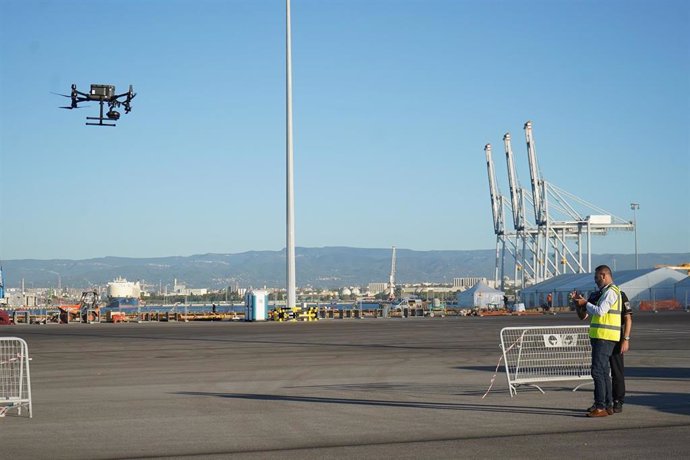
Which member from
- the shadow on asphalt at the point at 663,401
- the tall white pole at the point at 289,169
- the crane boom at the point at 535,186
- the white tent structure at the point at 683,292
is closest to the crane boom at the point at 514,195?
the crane boom at the point at 535,186

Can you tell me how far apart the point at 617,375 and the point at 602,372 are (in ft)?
1.51

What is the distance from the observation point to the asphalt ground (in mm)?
9984

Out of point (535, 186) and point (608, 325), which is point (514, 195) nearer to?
point (535, 186)

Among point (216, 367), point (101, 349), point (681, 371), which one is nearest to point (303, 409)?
point (216, 367)

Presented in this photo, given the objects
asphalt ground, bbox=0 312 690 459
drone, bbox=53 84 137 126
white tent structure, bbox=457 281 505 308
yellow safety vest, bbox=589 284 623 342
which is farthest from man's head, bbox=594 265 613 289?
white tent structure, bbox=457 281 505 308

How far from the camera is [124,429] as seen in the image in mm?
11422

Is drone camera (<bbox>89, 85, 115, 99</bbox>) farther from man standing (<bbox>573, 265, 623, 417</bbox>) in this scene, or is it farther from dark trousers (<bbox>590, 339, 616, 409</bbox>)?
dark trousers (<bbox>590, 339, 616, 409</bbox>)

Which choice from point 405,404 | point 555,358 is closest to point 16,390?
point 405,404

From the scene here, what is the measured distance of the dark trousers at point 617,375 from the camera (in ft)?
40.9

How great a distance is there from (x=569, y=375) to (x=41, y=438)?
8921 mm

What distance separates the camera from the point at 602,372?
40.0ft

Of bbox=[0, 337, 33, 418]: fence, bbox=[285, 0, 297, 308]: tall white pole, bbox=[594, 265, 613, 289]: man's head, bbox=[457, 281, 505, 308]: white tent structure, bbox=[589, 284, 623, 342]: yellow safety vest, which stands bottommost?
bbox=[457, 281, 505, 308]: white tent structure

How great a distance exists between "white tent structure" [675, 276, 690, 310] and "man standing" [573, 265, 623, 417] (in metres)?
68.9

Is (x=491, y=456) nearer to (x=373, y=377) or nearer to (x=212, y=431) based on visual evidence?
(x=212, y=431)
